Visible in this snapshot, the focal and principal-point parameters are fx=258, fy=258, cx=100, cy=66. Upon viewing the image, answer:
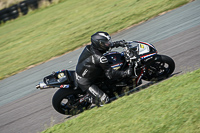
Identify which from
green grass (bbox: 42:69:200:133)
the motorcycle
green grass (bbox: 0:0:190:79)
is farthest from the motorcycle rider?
green grass (bbox: 0:0:190:79)

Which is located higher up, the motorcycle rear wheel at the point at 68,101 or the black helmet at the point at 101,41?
the black helmet at the point at 101,41

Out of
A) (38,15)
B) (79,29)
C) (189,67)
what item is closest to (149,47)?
(189,67)

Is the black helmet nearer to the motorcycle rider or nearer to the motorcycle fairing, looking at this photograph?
the motorcycle rider

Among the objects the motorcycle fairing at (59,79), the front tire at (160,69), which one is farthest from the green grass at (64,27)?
the front tire at (160,69)

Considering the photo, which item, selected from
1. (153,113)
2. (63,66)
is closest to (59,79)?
(153,113)

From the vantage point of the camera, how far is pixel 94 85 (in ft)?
19.1

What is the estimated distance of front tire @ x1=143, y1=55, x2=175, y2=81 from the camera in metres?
5.88

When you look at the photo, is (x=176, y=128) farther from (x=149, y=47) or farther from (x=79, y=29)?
(x=79, y=29)

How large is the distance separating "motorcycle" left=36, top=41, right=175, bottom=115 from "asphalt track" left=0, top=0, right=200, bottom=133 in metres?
0.52

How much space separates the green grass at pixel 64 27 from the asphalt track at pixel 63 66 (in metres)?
1.15

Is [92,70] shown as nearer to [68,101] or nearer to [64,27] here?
[68,101]

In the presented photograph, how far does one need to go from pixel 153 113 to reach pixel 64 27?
1331 cm

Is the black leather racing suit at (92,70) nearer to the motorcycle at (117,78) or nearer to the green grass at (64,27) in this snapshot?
the motorcycle at (117,78)

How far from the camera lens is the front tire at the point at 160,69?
5879mm
